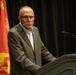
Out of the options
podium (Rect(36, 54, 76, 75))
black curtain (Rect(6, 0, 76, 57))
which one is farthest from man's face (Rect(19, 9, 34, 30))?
black curtain (Rect(6, 0, 76, 57))

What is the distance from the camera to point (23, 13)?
282 centimetres

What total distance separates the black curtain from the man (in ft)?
5.36

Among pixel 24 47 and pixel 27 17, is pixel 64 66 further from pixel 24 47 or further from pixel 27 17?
pixel 27 17

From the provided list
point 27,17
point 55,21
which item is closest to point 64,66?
point 27,17

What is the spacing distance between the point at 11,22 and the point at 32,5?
20.9 inches

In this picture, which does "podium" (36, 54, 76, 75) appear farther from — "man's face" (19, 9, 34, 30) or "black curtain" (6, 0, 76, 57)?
"black curtain" (6, 0, 76, 57)

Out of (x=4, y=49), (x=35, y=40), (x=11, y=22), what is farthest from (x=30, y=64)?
(x=11, y=22)

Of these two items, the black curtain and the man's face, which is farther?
the black curtain

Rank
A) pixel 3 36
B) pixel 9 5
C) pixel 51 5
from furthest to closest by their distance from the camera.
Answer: pixel 51 5, pixel 9 5, pixel 3 36

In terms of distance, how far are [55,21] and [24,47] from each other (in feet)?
7.27

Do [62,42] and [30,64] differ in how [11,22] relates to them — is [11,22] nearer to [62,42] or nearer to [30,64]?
[62,42]

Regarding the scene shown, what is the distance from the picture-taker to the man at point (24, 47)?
8.70ft

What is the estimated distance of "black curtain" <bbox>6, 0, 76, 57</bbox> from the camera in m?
4.72

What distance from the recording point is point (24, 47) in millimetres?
2762
